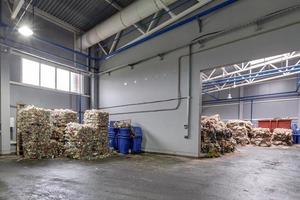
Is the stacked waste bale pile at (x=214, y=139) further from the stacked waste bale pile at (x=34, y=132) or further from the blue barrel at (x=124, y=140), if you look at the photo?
the stacked waste bale pile at (x=34, y=132)

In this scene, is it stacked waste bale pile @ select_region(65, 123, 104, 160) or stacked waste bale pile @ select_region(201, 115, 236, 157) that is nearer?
stacked waste bale pile @ select_region(65, 123, 104, 160)

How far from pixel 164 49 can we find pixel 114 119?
4.46m

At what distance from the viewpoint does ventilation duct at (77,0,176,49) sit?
6.70 m

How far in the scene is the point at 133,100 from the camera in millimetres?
9195

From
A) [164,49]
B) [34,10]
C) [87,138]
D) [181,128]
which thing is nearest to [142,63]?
[164,49]

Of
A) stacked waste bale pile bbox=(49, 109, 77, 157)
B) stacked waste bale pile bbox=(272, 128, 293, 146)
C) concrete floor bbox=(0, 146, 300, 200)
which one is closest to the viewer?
concrete floor bbox=(0, 146, 300, 200)

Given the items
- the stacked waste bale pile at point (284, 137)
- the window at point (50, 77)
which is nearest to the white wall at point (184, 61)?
the window at point (50, 77)

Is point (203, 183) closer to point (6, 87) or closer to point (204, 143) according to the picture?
point (204, 143)

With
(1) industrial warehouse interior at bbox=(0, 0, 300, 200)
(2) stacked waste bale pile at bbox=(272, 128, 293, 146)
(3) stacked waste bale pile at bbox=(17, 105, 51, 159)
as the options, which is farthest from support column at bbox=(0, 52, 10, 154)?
(2) stacked waste bale pile at bbox=(272, 128, 293, 146)

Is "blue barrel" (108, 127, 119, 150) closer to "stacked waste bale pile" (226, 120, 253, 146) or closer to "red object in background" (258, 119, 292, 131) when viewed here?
"stacked waste bale pile" (226, 120, 253, 146)

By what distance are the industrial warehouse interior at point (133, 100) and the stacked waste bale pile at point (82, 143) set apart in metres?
0.05

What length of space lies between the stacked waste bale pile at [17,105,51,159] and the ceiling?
469cm

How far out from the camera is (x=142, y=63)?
886cm

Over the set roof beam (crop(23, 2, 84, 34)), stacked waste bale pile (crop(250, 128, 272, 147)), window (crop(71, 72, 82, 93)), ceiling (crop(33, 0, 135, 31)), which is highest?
ceiling (crop(33, 0, 135, 31))
